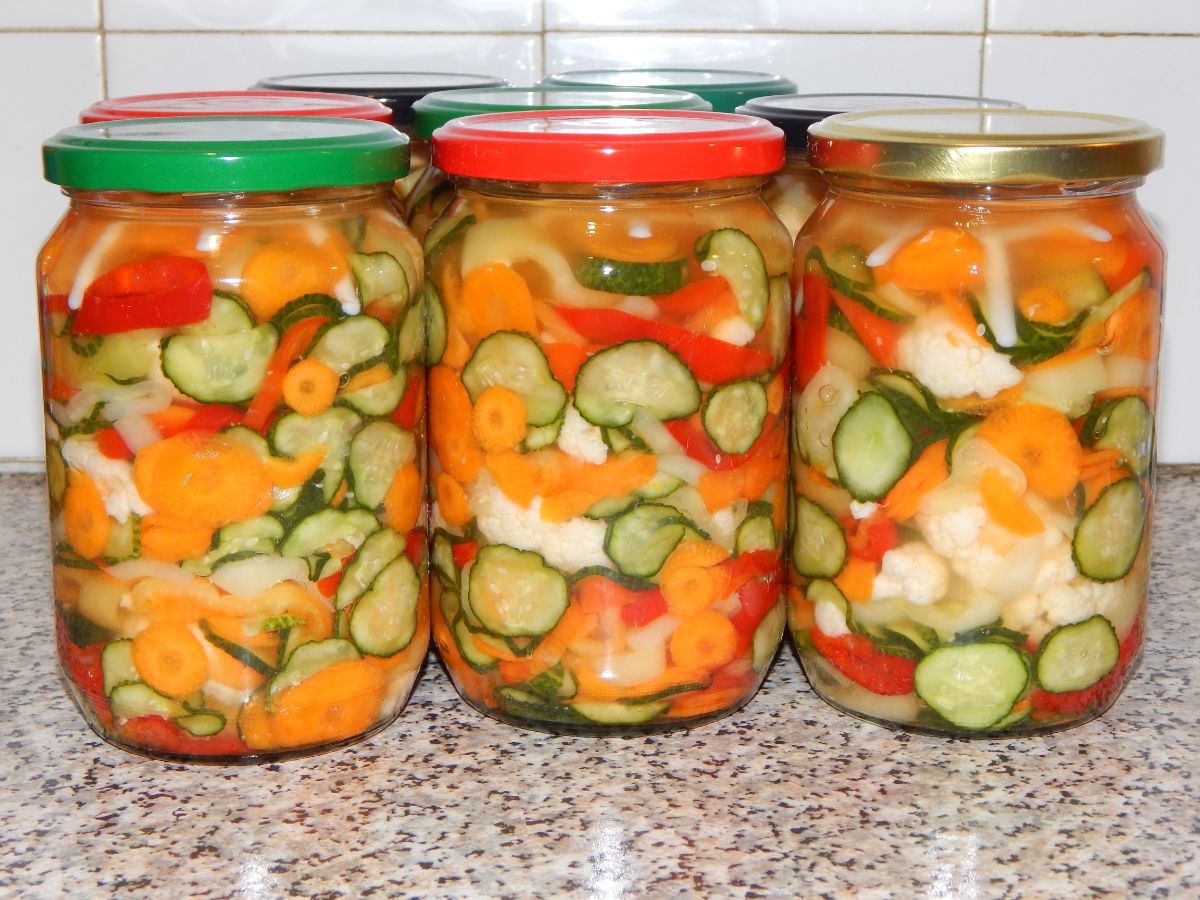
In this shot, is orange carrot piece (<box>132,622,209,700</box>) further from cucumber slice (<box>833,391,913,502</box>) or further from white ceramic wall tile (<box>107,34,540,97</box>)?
white ceramic wall tile (<box>107,34,540,97</box>)

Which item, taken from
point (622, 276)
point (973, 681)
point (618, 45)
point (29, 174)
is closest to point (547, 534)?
point (622, 276)

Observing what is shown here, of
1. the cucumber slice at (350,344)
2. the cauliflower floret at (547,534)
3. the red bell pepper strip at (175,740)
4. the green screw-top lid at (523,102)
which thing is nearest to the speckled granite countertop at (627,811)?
the red bell pepper strip at (175,740)

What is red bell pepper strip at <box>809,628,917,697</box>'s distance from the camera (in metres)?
0.81

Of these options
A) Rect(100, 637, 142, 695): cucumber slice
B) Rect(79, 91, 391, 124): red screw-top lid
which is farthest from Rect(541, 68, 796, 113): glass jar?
Rect(100, 637, 142, 695): cucumber slice

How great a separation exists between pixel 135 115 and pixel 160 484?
0.86ft

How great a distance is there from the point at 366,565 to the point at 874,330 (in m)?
0.29

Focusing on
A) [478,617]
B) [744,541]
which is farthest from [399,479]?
[744,541]

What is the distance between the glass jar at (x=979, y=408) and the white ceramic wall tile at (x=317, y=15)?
1.56 ft

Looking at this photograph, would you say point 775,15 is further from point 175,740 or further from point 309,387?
point 175,740

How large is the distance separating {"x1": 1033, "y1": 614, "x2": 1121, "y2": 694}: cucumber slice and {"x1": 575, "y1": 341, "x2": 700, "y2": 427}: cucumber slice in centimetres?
24

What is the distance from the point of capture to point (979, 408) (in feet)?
2.46

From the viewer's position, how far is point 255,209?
2.37 ft

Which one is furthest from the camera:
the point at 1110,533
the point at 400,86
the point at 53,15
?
the point at 53,15

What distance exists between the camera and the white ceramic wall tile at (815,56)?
121 cm
